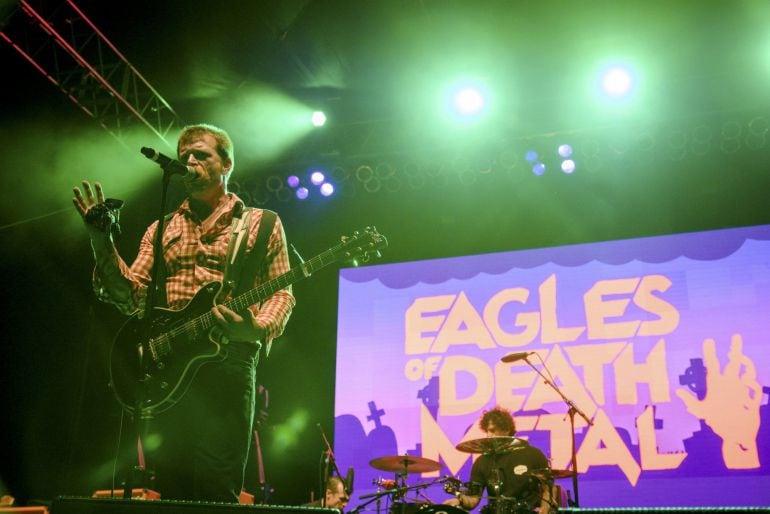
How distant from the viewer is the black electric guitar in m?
2.45

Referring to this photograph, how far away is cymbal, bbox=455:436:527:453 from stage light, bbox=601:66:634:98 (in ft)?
11.2

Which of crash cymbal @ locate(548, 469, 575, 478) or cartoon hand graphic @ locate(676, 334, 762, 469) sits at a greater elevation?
cartoon hand graphic @ locate(676, 334, 762, 469)

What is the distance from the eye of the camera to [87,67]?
5520mm

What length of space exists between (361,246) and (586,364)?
4063 mm

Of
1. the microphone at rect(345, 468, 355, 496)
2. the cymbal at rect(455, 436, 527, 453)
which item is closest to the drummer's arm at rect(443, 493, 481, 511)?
the cymbal at rect(455, 436, 527, 453)

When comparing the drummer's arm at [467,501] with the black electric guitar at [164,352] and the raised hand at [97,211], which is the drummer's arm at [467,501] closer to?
the black electric guitar at [164,352]

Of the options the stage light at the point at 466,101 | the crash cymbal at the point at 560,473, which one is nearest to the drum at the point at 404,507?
the crash cymbal at the point at 560,473

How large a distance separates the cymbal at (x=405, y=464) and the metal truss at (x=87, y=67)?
3.45 metres

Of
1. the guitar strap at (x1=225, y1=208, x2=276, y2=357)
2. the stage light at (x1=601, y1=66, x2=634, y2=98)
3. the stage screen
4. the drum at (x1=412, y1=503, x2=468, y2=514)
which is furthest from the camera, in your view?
the stage light at (x1=601, y1=66, x2=634, y2=98)

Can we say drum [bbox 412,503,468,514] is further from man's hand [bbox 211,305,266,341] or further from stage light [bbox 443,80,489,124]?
stage light [bbox 443,80,489,124]

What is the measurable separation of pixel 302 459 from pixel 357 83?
154 inches

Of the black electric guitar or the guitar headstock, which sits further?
the guitar headstock

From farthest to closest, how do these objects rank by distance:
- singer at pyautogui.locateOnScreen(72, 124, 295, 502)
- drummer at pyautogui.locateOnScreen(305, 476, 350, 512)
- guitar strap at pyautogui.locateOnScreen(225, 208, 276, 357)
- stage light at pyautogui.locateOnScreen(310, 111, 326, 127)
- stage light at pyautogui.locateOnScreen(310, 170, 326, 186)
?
stage light at pyautogui.locateOnScreen(310, 170, 326, 186)
stage light at pyautogui.locateOnScreen(310, 111, 326, 127)
drummer at pyautogui.locateOnScreen(305, 476, 350, 512)
guitar strap at pyautogui.locateOnScreen(225, 208, 276, 357)
singer at pyautogui.locateOnScreen(72, 124, 295, 502)

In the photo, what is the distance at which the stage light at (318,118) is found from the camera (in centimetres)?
739
